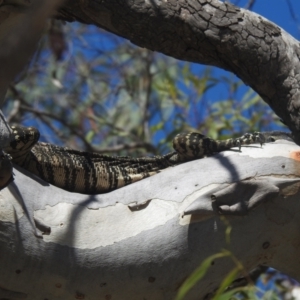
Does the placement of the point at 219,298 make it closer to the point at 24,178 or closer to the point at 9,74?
the point at 9,74

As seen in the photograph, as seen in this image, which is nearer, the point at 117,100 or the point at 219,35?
the point at 219,35

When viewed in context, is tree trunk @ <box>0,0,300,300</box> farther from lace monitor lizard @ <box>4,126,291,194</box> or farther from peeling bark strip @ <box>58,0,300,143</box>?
lace monitor lizard @ <box>4,126,291,194</box>

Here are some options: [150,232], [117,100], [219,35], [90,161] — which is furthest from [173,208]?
[117,100]

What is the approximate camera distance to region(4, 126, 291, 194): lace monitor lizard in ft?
13.3

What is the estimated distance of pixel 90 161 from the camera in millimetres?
4500

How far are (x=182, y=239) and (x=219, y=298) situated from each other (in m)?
0.96

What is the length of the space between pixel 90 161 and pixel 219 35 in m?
1.51

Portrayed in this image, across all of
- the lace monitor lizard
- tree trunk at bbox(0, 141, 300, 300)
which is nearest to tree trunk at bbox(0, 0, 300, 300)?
tree trunk at bbox(0, 141, 300, 300)

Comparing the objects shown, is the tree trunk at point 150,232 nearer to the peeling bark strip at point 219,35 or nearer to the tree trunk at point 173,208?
the tree trunk at point 173,208

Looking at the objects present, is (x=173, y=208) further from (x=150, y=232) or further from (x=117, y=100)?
(x=117, y=100)

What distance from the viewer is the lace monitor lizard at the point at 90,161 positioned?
13.3ft

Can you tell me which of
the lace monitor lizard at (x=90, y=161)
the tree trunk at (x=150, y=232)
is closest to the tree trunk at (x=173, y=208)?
the tree trunk at (x=150, y=232)

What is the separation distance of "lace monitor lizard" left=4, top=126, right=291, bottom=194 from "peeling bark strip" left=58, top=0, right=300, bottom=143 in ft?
1.23

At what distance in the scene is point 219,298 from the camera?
83.4 inches
